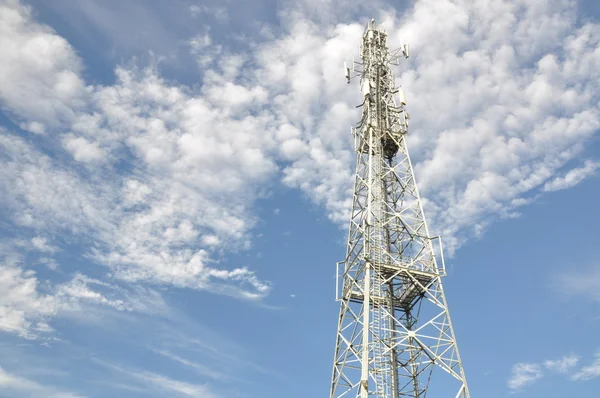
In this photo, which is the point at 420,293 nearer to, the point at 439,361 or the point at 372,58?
the point at 439,361

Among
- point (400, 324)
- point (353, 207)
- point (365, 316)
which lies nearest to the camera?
point (365, 316)

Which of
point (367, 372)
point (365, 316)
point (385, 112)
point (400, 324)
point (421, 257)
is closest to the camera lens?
point (367, 372)

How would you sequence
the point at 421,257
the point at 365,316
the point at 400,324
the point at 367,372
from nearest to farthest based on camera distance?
the point at 367,372 < the point at 365,316 < the point at 400,324 < the point at 421,257

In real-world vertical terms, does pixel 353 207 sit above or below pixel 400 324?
above

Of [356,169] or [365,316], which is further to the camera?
[356,169]

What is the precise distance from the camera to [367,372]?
29.5 meters

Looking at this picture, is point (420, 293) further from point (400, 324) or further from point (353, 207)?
point (353, 207)

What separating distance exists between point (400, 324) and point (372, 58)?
82.7ft

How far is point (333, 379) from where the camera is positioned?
3294 centimetres

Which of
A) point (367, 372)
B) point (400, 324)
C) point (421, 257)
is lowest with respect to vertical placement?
point (367, 372)

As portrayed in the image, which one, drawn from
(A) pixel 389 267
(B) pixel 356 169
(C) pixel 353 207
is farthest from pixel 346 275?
(B) pixel 356 169

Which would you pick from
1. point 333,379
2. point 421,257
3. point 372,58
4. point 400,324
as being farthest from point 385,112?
point 333,379

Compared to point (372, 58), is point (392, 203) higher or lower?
lower

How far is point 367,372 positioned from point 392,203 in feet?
49.3
